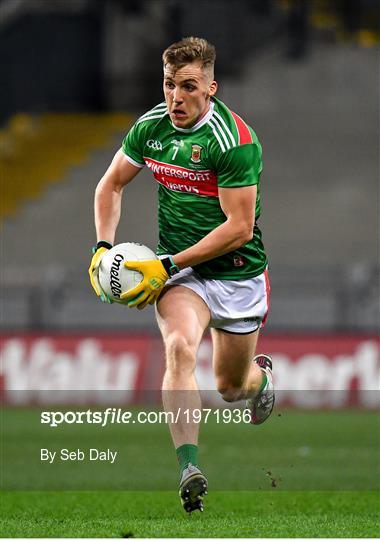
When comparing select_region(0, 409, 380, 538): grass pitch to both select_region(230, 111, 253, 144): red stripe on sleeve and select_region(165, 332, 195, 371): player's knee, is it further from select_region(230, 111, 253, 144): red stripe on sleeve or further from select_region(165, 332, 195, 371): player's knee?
select_region(230, 111, 253, 144): red stripe on sleeve

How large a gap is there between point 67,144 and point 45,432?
37.1 feet

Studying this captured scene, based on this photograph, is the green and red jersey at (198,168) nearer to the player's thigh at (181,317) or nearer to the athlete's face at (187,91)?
the athlete's face at (187,91)

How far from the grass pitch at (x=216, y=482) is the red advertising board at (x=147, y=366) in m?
0.92

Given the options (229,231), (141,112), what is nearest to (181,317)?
(229,231)

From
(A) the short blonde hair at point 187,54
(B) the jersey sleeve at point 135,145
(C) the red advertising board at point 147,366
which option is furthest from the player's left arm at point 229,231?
(C) the red advertising board at point 147,366

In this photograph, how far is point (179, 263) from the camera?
25.3ft

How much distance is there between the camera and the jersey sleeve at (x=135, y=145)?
8.06 metres

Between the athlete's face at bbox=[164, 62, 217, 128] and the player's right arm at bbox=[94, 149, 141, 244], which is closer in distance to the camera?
the athlete's face at bbox=[164, 62, 217, 128]

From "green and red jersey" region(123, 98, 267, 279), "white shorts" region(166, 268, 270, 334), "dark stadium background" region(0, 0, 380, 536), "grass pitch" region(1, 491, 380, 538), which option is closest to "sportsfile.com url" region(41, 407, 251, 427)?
"dark stadium background" region(0, 0, 380, 536)

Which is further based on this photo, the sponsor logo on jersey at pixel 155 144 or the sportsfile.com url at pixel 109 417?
the sportsfile.com url at pixel 109 417

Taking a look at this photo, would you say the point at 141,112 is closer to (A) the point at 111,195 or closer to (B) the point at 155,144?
(A) the point at 111,195

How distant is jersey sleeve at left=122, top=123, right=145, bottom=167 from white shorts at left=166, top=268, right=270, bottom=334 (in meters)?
0.78

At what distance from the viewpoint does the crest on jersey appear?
780 cm

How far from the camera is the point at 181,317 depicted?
300 inches
